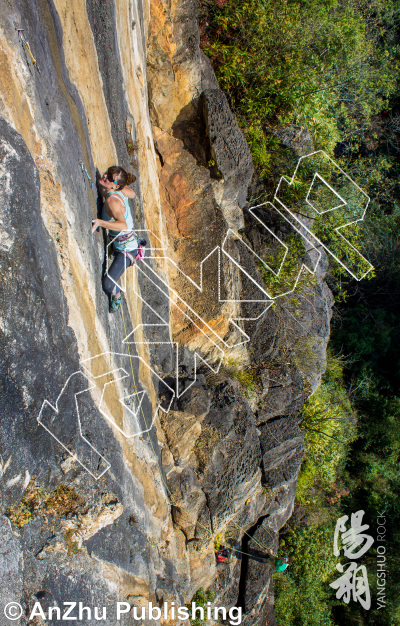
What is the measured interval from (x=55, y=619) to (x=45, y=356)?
168 centimetres

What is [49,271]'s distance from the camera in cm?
246

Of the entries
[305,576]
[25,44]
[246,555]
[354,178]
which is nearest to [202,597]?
[246,555]

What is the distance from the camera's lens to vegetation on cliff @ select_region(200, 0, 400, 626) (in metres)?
6.44

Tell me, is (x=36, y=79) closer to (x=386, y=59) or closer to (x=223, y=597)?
(x=223, y=597)

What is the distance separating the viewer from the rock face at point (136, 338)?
2291mm

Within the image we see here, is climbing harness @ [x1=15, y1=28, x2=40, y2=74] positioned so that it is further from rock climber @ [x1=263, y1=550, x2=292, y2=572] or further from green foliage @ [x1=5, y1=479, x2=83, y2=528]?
rock climber @ [x1=263, y1=550, x2=292, y2=572]

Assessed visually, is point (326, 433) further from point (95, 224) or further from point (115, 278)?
point (95, 224)

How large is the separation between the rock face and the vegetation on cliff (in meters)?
1.58

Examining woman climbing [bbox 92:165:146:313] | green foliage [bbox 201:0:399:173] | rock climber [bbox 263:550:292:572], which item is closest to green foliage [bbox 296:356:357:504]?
rock climber [bbox 263:550:292:572]

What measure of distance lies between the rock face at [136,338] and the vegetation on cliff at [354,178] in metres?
1.58


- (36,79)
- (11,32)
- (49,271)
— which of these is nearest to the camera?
(11,32)

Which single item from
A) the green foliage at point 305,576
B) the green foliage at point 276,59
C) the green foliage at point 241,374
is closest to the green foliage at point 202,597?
the green foliage at point 241,374

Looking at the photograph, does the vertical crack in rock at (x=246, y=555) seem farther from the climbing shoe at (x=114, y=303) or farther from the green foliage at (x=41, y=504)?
the climbing shoe at (x=114, y=303)

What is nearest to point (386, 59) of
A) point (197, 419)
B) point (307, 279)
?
point (307, 279)
